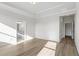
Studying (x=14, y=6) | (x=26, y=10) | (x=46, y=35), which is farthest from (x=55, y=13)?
(x=14, y=6)

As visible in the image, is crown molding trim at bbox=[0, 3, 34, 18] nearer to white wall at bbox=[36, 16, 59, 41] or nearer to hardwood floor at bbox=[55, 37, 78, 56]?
white wall at bbox=[36, 16, 59, 41]

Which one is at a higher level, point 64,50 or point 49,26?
point 49,26

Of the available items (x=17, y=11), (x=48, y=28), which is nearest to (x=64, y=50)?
(x=48, y=28)

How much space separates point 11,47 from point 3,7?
0.70m

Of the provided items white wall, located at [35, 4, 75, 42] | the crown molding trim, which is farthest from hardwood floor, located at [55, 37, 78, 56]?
the crown molding trim

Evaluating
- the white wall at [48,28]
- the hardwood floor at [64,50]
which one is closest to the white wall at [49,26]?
the white wall at [48,28]

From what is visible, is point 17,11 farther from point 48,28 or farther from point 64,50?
point 64,50

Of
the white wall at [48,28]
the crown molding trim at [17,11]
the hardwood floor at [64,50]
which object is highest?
the crown molding trim at [17,11]

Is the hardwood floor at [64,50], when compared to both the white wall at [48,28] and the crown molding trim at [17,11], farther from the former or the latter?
the crown molding trim at [17,11]

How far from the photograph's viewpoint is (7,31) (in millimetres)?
1192

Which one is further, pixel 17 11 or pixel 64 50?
pixel 64 50

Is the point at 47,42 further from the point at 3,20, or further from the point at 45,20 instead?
A: the point at 3,20

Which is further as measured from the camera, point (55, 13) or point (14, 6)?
point (55, 13)

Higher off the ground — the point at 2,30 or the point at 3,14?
the point at 3,14
